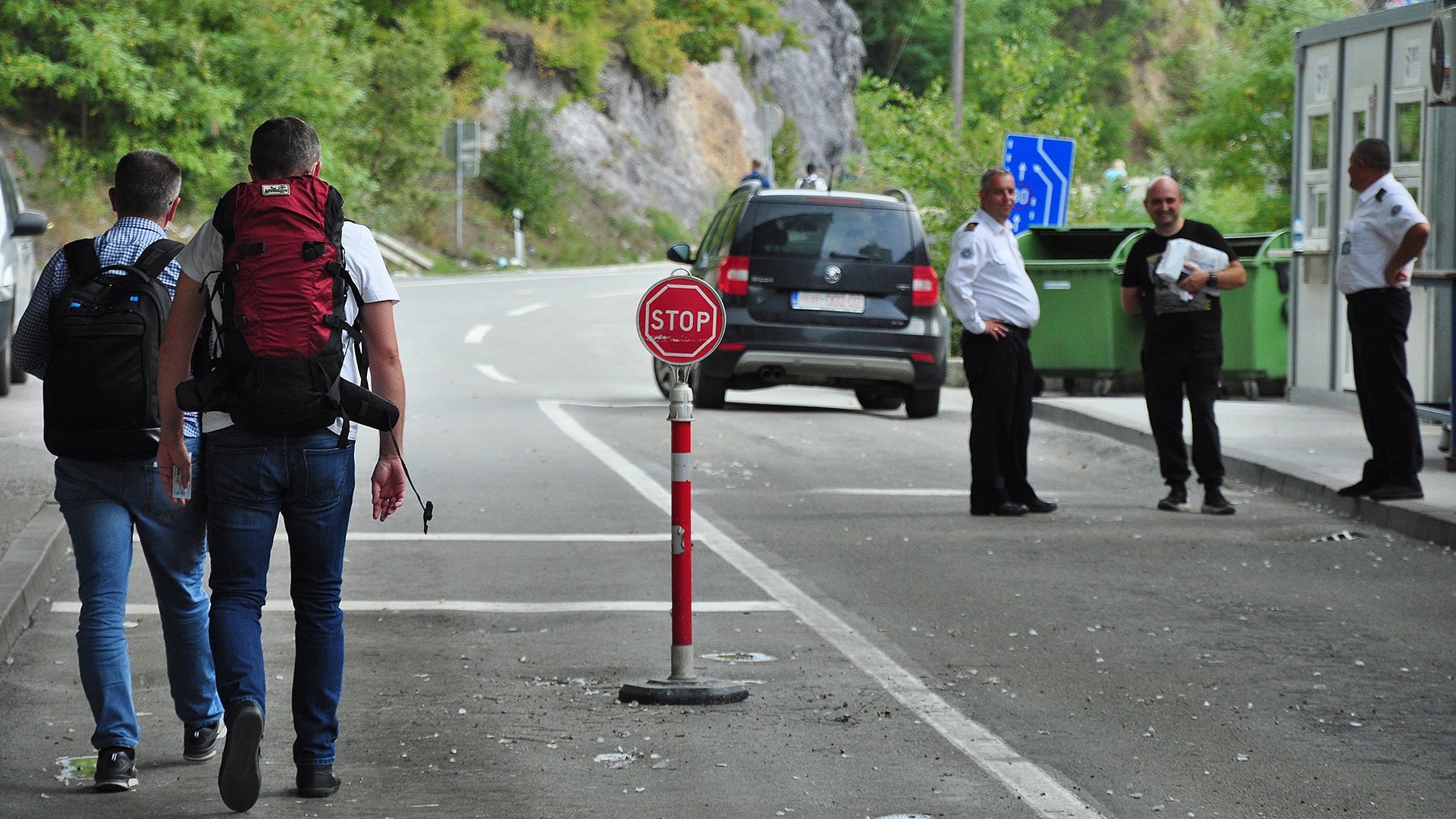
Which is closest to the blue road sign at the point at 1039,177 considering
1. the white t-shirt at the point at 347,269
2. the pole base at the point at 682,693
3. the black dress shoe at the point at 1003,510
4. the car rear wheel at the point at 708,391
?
the car rear wheel at the point at 708,391

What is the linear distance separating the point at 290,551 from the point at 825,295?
1164 cm

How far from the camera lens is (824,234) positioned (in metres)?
16.7

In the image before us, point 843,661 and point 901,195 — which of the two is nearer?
point 843,661

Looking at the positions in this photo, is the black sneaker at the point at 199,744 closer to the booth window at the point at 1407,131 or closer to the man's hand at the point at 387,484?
the man's hand at the point at 387,484

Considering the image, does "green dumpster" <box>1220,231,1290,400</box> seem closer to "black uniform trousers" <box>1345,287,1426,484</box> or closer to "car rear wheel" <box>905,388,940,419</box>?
"car rear wheel" <box>905,388,940,419</box>

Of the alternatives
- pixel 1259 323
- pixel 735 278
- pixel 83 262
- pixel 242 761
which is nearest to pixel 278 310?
pixel 83 262

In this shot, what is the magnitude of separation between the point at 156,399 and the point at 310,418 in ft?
2.00

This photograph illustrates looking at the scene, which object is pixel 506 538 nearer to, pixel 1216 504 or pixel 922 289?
pixel 1216 504

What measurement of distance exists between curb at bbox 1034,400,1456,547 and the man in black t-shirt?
2.16ft

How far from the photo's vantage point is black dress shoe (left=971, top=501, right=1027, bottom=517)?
1116 centimetres

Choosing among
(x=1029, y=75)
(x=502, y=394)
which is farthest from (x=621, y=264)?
(x=502, y=394)

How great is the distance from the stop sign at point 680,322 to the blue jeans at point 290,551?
173cm

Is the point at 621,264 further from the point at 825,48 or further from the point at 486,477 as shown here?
the point at 486,477

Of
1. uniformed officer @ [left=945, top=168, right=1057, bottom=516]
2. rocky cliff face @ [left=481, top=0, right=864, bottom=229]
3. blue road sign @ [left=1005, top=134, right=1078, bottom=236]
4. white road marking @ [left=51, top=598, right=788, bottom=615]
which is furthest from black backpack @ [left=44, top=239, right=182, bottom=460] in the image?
rocky cliff face @ [left=481, top=0, right=864, bottom=229]
